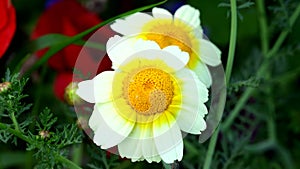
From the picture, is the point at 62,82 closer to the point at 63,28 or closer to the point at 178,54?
the point at 63,28

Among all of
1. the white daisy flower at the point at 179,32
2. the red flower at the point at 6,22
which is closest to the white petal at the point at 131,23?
the white daisy flower at the point at 179,32

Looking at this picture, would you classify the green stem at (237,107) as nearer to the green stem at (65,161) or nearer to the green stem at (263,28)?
the green stem at (263,28)

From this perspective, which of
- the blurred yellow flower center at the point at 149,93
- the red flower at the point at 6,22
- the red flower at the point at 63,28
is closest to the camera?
the blurred yellow flower center at the point at 149,93

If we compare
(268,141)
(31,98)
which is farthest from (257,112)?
(31,98)

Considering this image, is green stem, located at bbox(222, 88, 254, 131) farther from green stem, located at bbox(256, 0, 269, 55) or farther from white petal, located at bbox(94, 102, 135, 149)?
white petal, located at bbox(94, 102, 135, 149)

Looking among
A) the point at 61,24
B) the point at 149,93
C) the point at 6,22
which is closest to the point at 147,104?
the point at 149,93

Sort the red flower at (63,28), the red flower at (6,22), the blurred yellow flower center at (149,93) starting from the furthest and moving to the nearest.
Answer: the red flower at (63,28)
the red flower at (6,22)
the blurred yellow flower center at (149,93)

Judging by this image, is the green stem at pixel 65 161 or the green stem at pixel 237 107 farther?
the green stem at pixel 237 107

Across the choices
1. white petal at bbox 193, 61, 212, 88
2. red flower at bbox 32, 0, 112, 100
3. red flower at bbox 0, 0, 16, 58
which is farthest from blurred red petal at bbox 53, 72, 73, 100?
white petal at bbox 193, 61, 212, 88

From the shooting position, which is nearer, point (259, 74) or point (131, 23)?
point (131, 23)
